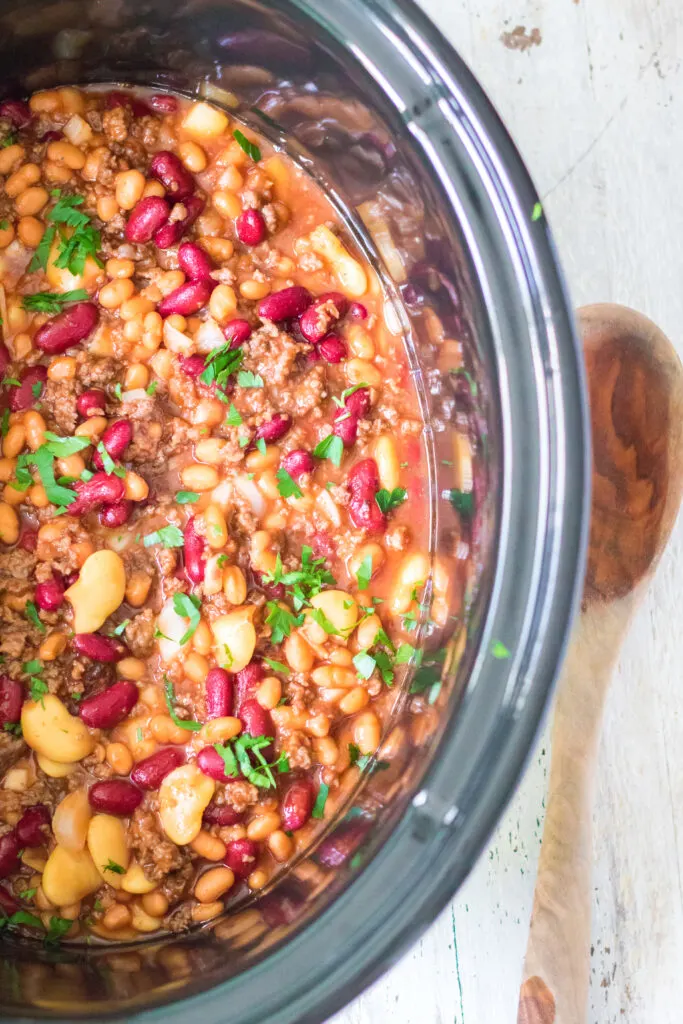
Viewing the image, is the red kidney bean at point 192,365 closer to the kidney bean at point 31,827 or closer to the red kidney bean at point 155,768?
the red kidney bean at point 155,768

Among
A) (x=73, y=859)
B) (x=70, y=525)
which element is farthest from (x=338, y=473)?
(x=73, y=859)

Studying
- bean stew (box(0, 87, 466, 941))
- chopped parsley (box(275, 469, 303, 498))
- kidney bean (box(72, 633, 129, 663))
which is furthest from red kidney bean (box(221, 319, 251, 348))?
kidney bean (box(72, 633, 129, 663))

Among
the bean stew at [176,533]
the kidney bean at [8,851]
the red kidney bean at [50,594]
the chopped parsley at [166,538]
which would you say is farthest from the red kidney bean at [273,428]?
the kidney bean at [8,851]

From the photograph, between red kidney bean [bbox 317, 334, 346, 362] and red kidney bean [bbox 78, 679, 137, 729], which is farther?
red kidney bean [bbox 317, 334, 346, 362]

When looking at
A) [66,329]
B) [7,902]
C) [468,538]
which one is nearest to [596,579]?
[468,538]

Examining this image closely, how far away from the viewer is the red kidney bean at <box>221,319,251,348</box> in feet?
5.57

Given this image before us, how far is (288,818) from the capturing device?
169cm

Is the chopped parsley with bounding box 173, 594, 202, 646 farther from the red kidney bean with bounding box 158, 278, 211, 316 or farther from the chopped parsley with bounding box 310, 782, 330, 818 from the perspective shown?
the red kidney bean with bounding box 158, 278, 211, 316

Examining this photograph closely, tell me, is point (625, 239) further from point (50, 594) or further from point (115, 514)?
point (50, 594)

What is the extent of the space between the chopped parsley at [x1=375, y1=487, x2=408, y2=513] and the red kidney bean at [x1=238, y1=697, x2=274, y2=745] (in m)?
0.41

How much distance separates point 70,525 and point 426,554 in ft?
2.11

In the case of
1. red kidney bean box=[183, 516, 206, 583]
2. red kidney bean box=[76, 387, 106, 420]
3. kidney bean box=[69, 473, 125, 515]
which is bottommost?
red kidney bean box=[183, 516, 206, 583]

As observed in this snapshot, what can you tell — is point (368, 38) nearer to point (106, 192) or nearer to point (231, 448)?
point (106, 192)

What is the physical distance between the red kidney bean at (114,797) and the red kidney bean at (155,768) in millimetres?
19
